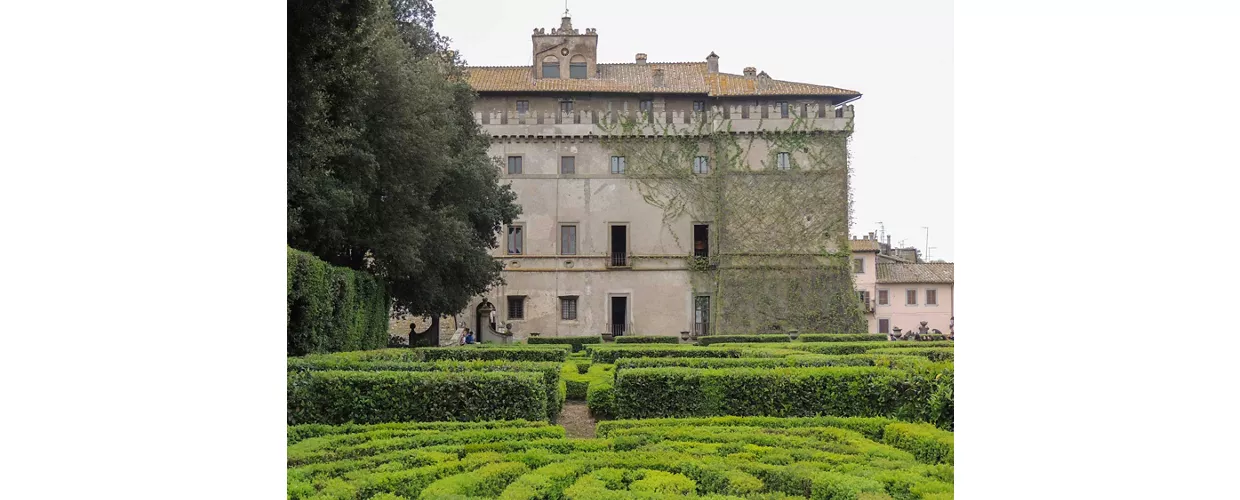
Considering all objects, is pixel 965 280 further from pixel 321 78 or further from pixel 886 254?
pixel 886 254

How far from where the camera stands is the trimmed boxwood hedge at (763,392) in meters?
7.09

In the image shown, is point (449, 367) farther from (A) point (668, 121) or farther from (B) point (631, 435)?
(A) point (668, 121)

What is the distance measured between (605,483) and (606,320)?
23822mm

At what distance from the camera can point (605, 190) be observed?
28.5 meters

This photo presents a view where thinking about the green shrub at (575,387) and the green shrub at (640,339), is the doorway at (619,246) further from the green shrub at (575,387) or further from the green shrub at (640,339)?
the green shrub at (575,387)

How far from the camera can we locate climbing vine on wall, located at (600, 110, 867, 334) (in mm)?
27297

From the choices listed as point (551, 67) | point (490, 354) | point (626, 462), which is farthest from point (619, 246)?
point (626, 462)

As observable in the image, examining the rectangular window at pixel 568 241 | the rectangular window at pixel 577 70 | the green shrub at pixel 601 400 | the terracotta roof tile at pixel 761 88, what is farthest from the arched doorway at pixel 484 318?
the green shrub at pixel 601 400

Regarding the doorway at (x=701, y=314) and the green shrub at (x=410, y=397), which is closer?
the green shrub at (x=410, y=397)

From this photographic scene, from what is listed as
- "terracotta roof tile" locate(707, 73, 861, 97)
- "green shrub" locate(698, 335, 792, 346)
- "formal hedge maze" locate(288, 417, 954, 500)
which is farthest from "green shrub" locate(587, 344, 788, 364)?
"terracotta roof tile" locate(707, 73, 861, 97)

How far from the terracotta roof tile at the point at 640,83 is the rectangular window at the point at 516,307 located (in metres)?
6.75

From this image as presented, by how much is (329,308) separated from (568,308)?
→ 15328mm
